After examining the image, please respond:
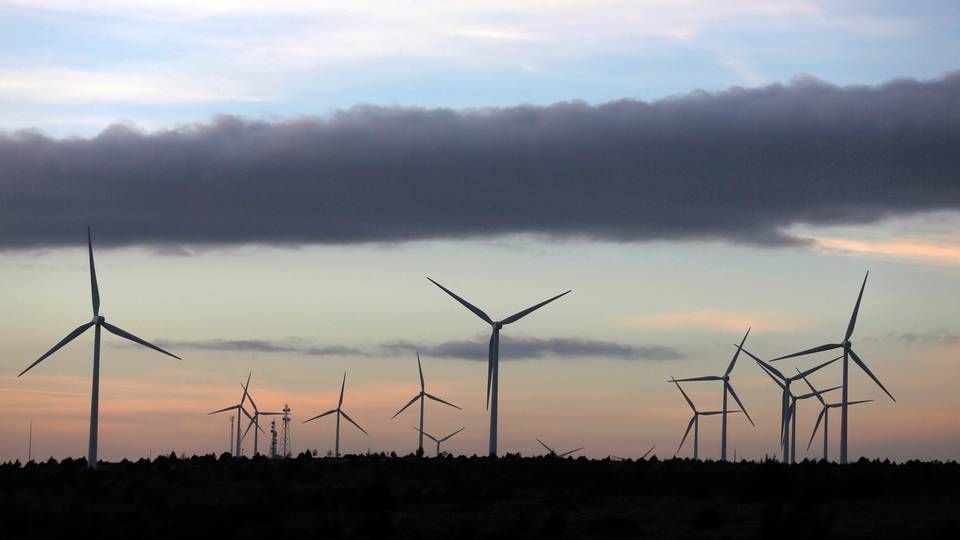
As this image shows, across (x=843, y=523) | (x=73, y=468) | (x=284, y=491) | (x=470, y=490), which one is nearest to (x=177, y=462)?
(x=73, y=468)

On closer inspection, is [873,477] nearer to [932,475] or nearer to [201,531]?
[932,475]

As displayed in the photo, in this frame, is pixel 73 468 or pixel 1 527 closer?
pixel 1 527

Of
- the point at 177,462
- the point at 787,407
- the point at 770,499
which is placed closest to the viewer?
the point at 770,499

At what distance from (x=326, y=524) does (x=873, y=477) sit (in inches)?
1207

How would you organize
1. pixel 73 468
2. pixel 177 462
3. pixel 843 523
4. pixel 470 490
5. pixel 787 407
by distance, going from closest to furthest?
pixel 843 523, pixel 470 490, pixel 73 468, pixel 177 462, pixel 787 407

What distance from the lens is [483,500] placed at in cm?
8688

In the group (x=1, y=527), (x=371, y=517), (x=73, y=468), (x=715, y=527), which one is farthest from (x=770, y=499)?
(x=73, y=468)

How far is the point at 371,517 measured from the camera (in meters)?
73.7

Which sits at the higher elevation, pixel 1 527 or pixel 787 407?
pixel 787 407

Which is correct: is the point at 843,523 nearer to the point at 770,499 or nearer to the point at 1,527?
the point at 770,499

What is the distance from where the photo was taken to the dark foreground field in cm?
7044

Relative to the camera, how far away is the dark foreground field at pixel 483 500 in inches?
2773

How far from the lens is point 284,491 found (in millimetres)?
90812

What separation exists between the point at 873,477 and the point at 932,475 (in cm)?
433
